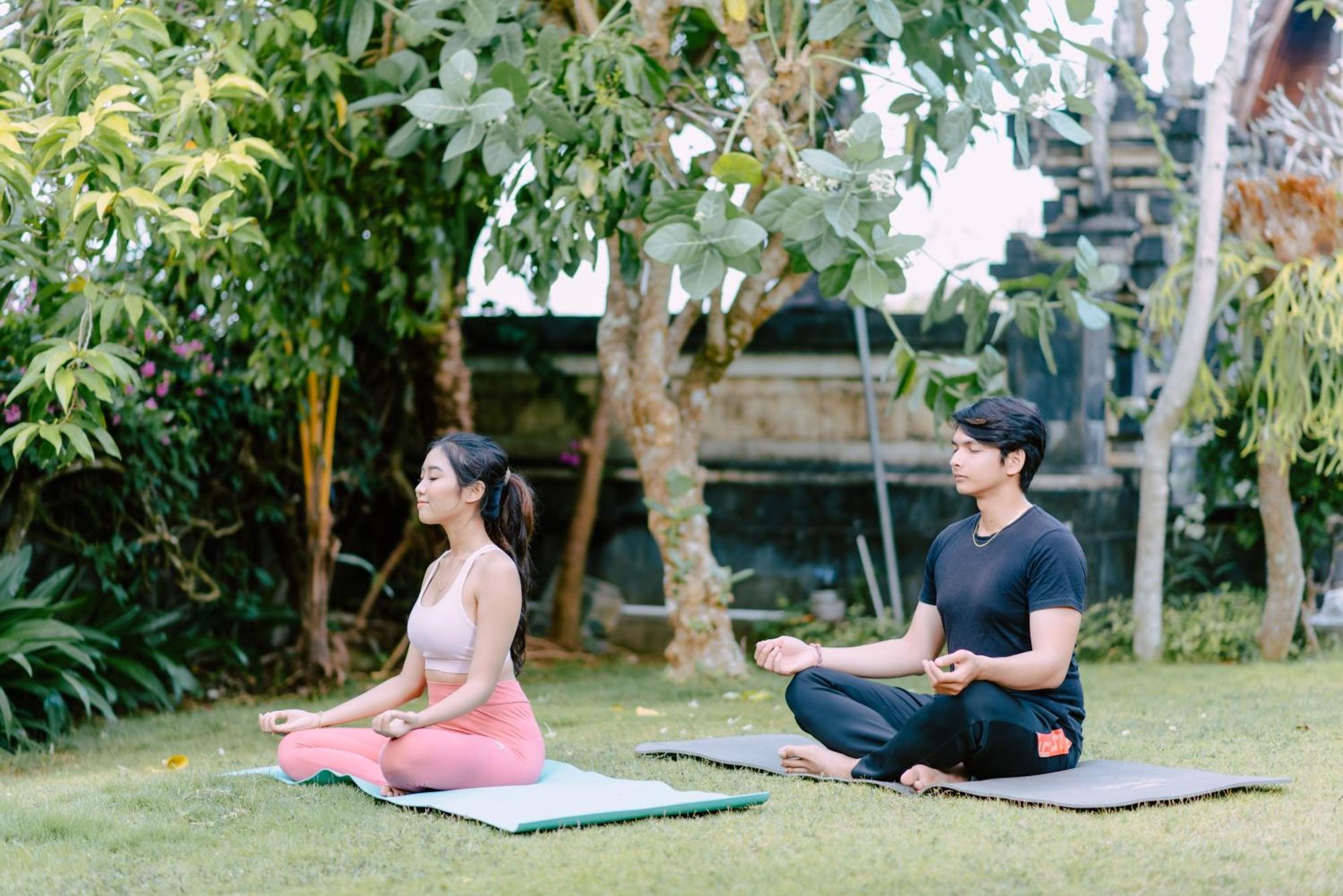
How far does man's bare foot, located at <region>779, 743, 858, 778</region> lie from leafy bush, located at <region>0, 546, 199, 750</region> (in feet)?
9.20

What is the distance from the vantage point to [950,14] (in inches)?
213

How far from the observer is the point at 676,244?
4.45m

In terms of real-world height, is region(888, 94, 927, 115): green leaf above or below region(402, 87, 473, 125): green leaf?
above

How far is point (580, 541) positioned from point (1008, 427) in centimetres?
475

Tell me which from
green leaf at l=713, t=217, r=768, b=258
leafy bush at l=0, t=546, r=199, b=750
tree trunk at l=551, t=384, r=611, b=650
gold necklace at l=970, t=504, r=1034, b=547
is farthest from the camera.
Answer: tree trunk at l=551, t=384, r=611, b=650

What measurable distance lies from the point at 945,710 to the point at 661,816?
0.77 m

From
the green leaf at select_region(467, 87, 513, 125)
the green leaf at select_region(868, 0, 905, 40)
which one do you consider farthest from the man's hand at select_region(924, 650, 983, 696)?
the green leaf at select_region(467, 87, 513, 125)

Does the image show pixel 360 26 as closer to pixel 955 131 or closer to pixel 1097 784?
pixel 955 131

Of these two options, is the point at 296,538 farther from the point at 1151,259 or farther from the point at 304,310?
the point at 1151,259

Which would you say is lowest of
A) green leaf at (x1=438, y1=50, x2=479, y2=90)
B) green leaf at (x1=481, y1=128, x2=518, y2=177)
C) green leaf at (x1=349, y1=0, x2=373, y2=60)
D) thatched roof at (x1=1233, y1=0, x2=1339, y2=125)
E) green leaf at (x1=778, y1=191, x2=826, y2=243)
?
green leaf at (x1=778, y1=191, x2=826, y2=243)

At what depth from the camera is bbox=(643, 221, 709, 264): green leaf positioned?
4.40 metres

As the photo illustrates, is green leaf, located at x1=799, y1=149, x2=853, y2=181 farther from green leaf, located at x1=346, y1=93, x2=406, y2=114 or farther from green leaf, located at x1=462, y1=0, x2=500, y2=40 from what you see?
green leaf, located at x1=346, y1=93, x2=406, y2=114

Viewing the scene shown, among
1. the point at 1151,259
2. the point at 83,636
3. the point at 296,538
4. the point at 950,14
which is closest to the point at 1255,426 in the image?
the point at 1151,259

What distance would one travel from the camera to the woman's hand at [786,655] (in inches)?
152
